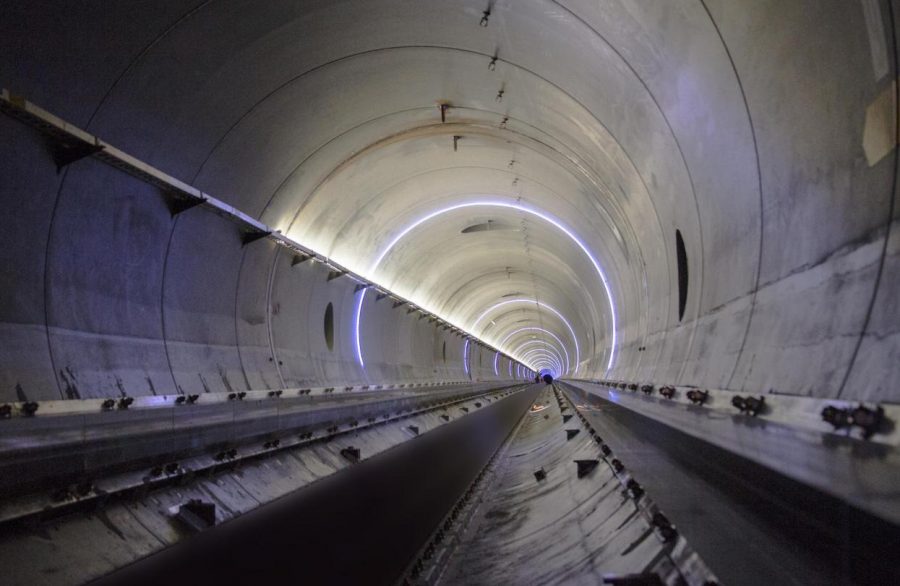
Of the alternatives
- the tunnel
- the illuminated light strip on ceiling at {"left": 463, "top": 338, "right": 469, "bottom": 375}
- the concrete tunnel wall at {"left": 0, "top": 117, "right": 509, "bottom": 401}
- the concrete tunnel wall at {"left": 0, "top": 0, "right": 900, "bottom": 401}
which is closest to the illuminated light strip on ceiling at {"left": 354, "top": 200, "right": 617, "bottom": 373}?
the concrete tunnel wall at {"left": 0, "top": 0, "right": 900, "bottom": 401}

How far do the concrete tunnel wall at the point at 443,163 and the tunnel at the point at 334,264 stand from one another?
0.04 meters

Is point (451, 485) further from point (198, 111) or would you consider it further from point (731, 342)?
point (198, 111)

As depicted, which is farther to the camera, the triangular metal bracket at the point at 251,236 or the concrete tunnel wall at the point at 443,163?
the triangular metal bracket at the point at 251,236

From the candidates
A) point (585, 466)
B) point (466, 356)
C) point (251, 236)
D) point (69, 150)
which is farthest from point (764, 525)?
point (466, 356)

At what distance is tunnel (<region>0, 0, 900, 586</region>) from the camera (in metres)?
3.32

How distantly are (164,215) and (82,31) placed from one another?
2908 mm

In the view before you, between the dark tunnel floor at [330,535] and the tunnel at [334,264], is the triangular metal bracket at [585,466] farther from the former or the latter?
the dark tunnel floor at [330,535]

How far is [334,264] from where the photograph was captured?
1342 centimetres

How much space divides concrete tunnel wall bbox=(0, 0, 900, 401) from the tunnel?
1.4 inches

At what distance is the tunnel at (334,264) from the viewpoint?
332 cm

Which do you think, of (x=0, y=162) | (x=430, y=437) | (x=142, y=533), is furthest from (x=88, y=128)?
(x=430, y=437)

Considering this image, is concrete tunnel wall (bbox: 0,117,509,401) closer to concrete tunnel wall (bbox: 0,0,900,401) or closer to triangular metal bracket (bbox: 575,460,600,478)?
concrete tunnel wall (bbox: 0,0,900,401)

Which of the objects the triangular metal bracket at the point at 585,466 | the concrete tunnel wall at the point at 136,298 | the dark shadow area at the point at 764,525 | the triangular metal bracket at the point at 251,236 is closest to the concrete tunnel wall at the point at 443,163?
the concrete tunnel wall at the point at 136,298

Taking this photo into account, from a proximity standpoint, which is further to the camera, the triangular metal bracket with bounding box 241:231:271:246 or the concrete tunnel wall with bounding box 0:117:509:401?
the triangular metal bracket with bounding box 241:231:271:246
